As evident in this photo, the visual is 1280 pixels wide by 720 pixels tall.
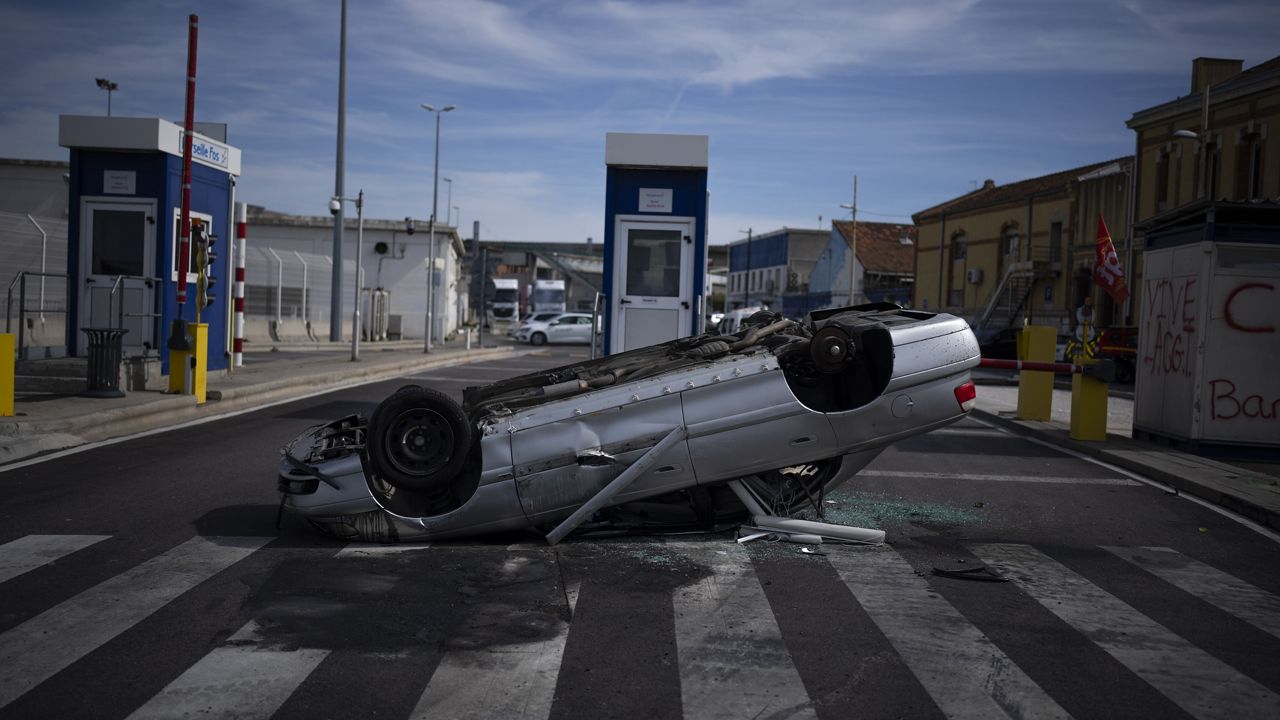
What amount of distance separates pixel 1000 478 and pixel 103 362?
1062 cm

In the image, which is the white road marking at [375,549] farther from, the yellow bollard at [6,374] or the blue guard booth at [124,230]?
the blue guard booth at [124,230]

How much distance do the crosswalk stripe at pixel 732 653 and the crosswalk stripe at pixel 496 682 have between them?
549mm

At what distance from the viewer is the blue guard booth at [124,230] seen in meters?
15.2

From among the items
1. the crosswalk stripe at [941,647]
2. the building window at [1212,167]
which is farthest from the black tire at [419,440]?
the building window at [1212,167]

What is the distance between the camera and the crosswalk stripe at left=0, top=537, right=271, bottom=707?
12.8 ft

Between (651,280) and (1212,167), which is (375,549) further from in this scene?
(1212,167)

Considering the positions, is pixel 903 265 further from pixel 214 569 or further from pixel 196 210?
pixel 214 569

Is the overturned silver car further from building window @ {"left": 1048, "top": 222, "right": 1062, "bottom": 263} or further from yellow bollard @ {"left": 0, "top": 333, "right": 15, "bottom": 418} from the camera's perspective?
building window @ {"left": 1048, "top": 222, "right": 1062, "bottom": 263}

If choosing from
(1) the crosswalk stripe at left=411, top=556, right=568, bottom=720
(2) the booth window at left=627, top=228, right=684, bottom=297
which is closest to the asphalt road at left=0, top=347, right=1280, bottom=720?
(1) the crosswalk stripe at left=411, top=556, right=568, bottom=720

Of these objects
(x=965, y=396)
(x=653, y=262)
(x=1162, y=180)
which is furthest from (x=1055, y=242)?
(x=965, y=396)

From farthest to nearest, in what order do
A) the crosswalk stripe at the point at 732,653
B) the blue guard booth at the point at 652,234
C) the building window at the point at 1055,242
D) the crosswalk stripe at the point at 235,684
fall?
the building window at the point at 1055,242, the blue guard booth at the point at 652,234, the crosswalk stripe at the point at 732,653, the crosswalk stripe at the point at 235,684

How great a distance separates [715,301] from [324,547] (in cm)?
11319

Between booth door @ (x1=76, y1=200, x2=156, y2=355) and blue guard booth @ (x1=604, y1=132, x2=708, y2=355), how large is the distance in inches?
310

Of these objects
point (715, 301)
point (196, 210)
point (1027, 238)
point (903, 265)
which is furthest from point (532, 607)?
point (715, 301)
